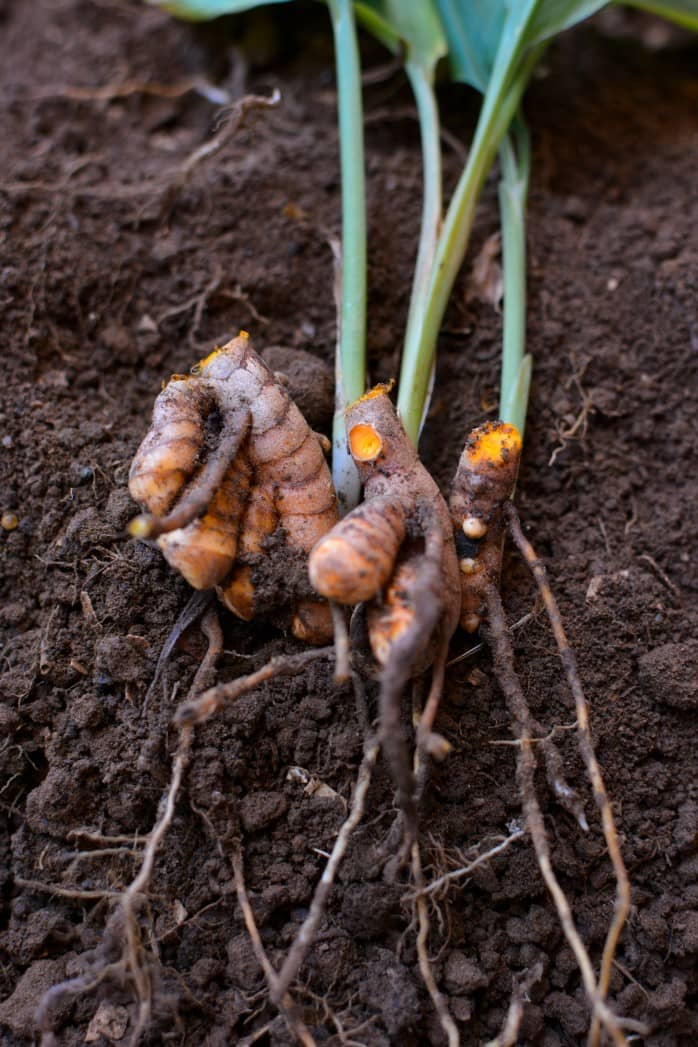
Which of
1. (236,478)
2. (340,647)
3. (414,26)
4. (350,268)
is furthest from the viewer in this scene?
(414,26)

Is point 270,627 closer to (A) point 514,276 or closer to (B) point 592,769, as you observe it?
(B) point 592,769

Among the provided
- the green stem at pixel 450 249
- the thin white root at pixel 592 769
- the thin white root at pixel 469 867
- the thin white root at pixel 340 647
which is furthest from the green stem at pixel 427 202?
the thin white root at pixel 469 867

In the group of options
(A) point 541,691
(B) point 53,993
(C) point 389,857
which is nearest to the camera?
(B) point 53,993

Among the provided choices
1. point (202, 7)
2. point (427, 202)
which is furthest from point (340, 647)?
point (202, 7)

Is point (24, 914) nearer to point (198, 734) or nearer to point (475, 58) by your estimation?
point (198, 734)

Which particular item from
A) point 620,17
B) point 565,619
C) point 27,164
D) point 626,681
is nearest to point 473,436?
point 565,619

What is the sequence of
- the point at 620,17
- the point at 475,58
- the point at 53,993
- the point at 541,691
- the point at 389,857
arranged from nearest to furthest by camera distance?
the point at 53,993, the point at 389,857, the point at 541,691, the point at 475,58, the point at 620,17
